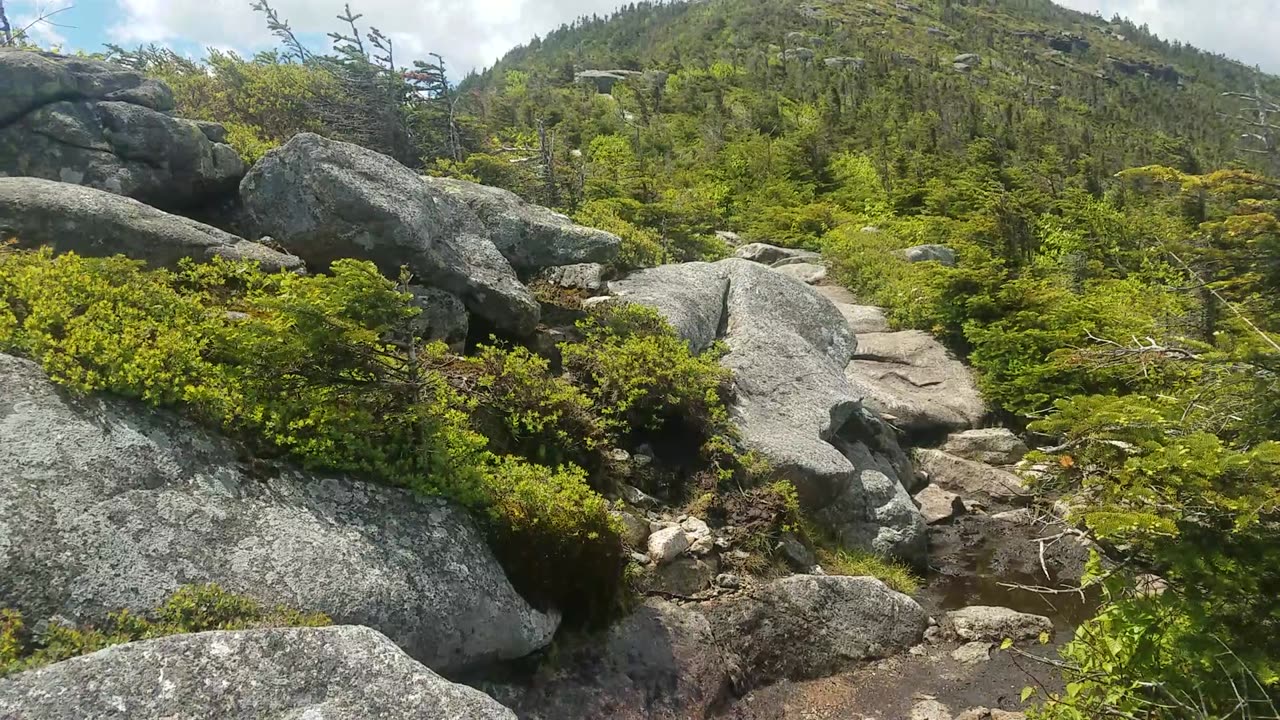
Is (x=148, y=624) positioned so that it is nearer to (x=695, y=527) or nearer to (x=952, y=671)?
(x=695, y=527)

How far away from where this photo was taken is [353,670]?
4305mm

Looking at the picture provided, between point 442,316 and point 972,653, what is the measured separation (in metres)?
8.12

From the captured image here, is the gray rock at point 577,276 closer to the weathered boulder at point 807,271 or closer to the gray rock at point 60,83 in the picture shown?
the gray rock at point 60,83

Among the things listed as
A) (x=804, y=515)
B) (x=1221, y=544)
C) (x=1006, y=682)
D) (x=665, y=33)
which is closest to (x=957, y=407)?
(x=804, y=515)

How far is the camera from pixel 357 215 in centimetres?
943

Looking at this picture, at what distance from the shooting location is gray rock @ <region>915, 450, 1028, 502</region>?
49.3ft

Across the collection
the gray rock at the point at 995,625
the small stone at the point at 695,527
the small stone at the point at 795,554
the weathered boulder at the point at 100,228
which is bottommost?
the gray rock at the point at 995,625

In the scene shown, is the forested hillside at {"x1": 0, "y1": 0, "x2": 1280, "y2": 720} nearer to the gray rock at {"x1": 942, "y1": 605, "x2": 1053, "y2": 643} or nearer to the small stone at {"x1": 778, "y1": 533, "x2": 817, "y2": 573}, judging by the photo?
the small stone at {"x1": 778, "y1": 533, "x2": 817, "y2": 573}

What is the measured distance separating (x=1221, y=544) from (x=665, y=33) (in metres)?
107

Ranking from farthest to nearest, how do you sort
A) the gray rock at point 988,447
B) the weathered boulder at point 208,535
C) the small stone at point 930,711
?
1. the gray rock at point 988,447
2. the small stone at point 930,711
3. the weathered boulder at point 208,535

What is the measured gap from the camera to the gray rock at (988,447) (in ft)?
52.8

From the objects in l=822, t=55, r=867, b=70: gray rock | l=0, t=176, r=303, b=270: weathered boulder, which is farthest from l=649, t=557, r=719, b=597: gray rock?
l=822, t=55, r=867, b=70: gray rock

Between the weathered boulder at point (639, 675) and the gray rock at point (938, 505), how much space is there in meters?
7.92

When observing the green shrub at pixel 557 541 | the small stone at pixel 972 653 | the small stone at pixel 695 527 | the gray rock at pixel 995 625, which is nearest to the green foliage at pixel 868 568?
the gray rock at pixel 995 625
